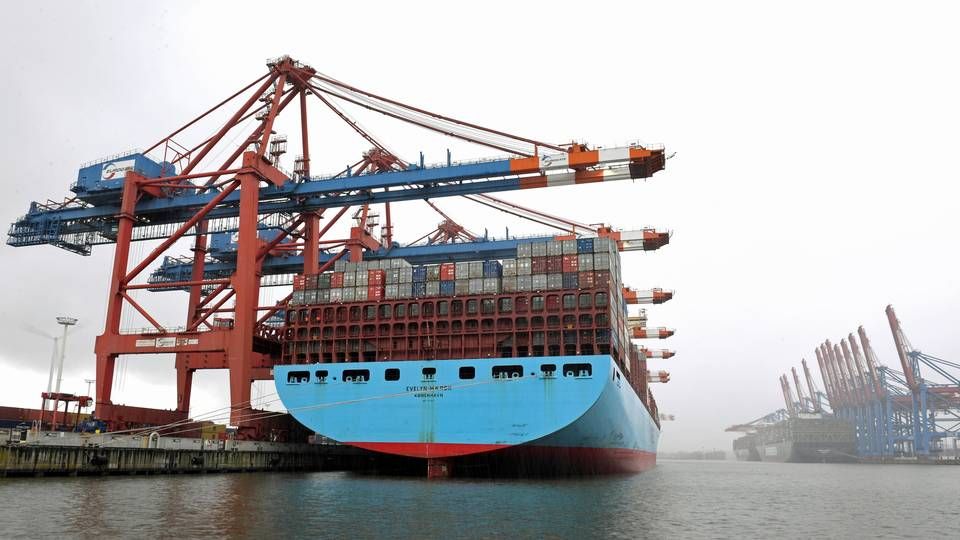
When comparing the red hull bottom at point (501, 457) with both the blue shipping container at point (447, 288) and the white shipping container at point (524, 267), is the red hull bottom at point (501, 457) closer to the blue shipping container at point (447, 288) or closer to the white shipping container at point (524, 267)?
the blue shipping container at point (447, 288)

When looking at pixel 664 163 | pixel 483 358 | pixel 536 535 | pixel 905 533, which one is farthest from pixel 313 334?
pixel 905 533

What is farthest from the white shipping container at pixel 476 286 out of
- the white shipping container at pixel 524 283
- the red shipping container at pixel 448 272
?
the white shipping container at pixel 524 283

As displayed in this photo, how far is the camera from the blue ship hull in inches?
1109

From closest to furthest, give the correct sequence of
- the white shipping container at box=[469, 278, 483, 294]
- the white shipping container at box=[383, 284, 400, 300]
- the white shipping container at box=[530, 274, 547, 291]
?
the white shipping container at box=[530, 274, 547, 291] < the white shipping container at box=[469, 278, 483, 294] < the white shipping container at box=[383, 284, 400, 300]

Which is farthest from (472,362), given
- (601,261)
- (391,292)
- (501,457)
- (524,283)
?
(601,261)

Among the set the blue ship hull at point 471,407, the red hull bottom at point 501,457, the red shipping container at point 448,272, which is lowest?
the red hull bottom at point 501,457

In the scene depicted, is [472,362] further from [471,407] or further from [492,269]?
[492,269]

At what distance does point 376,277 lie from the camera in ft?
111

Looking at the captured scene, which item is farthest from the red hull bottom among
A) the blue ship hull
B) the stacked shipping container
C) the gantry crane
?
the gantry crane

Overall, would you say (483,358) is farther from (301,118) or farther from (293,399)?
(301,118)

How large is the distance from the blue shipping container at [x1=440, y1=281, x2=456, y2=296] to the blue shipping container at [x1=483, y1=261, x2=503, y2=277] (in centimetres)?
154

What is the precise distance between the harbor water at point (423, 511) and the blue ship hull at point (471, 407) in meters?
1.54

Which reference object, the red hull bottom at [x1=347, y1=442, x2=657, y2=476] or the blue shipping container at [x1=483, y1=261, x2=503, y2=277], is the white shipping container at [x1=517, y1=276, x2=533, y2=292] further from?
the red hull bottom at [x1=347, y1=442, x2=657, y2=476]

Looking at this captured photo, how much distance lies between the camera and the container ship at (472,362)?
28484 millimetres
